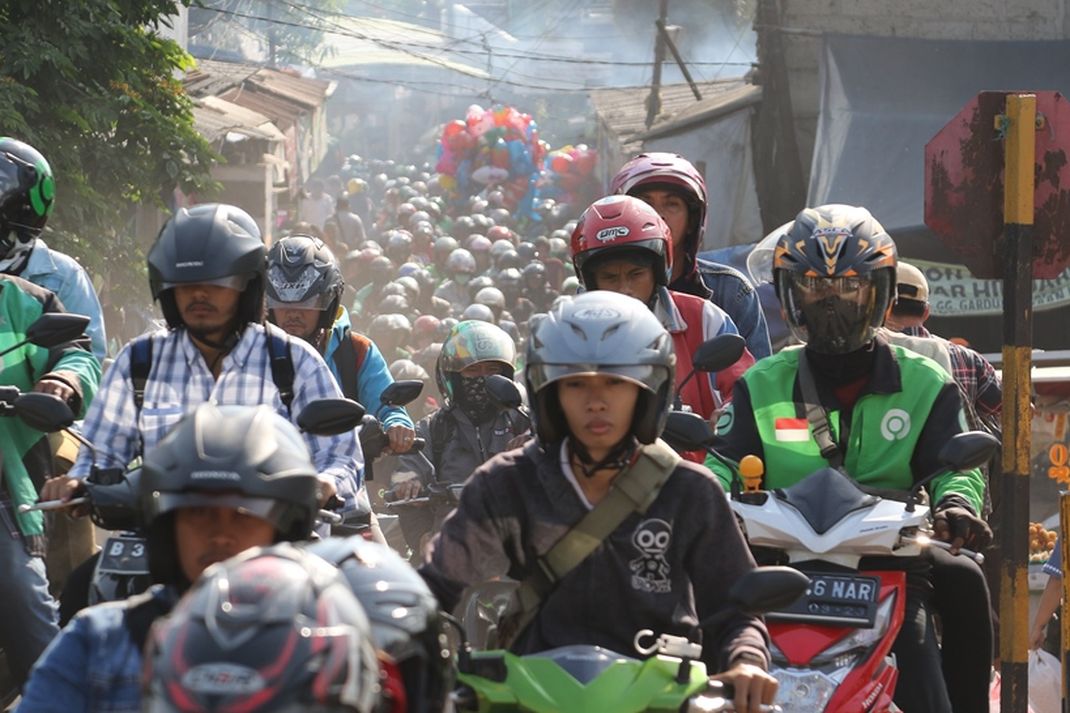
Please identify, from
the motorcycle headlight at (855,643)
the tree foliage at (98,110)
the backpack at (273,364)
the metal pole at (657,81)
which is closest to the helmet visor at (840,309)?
the motorcycle headlight at (855,643)

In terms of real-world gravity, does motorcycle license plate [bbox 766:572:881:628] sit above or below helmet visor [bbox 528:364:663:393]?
below

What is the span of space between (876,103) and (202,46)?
191 feet

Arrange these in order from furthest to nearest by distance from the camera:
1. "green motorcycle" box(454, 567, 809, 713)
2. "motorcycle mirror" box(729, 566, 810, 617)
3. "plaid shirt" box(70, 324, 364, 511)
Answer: "plaid shirt" box(70, 324, 364, 511) < "motorcycle mirror" box(729, 566, 810, 617) < "green motorcycle" box(454, 567, 809, 713)

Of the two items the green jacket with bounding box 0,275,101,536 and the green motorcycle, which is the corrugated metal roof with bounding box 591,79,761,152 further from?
the green motorcycle

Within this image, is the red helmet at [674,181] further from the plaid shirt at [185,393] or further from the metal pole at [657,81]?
the metal pole at [657,81]

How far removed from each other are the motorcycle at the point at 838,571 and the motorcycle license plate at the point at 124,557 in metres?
1.58

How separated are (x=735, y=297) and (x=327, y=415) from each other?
3311 millimetres

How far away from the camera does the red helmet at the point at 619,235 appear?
7730mm

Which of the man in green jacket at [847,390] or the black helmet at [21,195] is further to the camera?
the black helmet at [21,195]

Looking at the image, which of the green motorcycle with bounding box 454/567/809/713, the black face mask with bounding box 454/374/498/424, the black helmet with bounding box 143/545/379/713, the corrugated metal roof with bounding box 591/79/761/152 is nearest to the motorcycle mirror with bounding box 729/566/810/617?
the green motorcycle with bounding box 454/567/809/713

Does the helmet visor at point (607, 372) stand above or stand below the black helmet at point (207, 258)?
below

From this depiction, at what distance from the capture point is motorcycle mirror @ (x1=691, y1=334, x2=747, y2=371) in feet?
20.3

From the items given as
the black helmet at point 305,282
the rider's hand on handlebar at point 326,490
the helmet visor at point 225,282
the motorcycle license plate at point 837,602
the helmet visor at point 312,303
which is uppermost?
the helmet visor at point 225,282

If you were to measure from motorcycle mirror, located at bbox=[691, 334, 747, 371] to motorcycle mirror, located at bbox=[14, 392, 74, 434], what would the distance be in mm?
1992
